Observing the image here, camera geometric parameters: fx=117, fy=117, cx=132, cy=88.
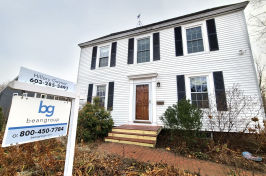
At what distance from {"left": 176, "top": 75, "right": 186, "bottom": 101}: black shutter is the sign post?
4878 millimetres

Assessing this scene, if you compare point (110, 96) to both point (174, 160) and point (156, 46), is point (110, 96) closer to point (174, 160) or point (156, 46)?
point (156, 46)

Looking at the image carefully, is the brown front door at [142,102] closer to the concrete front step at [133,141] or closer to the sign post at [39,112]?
the concrete front step at [133,141]

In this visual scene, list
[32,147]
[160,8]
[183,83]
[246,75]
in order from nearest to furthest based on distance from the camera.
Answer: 1. [32,147]
2. [246,75]
3. [183,83]
4. [160,8]

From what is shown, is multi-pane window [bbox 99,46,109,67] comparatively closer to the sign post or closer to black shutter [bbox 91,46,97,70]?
black shutter [bbox 91,46,97,70]

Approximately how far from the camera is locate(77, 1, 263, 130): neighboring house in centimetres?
510

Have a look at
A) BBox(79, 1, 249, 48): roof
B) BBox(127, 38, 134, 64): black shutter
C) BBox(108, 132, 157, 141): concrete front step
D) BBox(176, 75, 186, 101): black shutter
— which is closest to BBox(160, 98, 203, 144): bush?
BBox(108, 132, 157, 141): concrete front step

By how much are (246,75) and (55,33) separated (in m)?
11.7

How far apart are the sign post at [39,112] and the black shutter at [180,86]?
16.0ft

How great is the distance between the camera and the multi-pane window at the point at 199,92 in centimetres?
510

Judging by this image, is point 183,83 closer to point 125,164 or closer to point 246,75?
point 246,75

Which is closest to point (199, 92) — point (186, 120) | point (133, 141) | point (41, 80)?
point (186, 120)

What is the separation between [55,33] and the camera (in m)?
8.67

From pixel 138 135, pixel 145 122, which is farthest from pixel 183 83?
pixel 138 135

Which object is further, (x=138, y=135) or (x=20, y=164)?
(x=138, y=135)
